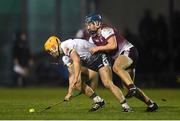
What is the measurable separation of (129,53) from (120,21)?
15758 mm

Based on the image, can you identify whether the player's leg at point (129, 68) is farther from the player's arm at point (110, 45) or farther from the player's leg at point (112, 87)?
the player's arm at point (110, 45)

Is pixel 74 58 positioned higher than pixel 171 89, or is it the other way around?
pixel 74 58

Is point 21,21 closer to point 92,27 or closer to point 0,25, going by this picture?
point 0,25

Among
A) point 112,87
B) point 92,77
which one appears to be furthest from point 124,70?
point 92,77

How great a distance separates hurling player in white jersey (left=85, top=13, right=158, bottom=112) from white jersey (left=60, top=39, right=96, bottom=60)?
148mm

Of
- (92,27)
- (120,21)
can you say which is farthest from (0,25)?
(92,27)

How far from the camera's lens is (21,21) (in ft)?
101

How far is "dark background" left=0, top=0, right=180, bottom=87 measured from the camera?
30.7 m

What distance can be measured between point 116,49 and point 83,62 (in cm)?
74

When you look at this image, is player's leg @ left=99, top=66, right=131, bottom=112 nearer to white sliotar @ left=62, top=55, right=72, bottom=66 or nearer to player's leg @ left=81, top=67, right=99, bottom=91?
player's leg @ left=81, top=67, right=99, bottom=91

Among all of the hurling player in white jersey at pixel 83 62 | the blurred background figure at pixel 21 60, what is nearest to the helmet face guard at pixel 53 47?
the hurling player in white jersey at pixel 83 62

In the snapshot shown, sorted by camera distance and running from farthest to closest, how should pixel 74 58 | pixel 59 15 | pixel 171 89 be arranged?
pixel 59 15 → pixel 171 89 → pixel 74 58

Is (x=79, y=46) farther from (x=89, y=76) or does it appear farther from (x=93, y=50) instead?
(x=89, y=76)

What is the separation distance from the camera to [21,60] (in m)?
30.4
